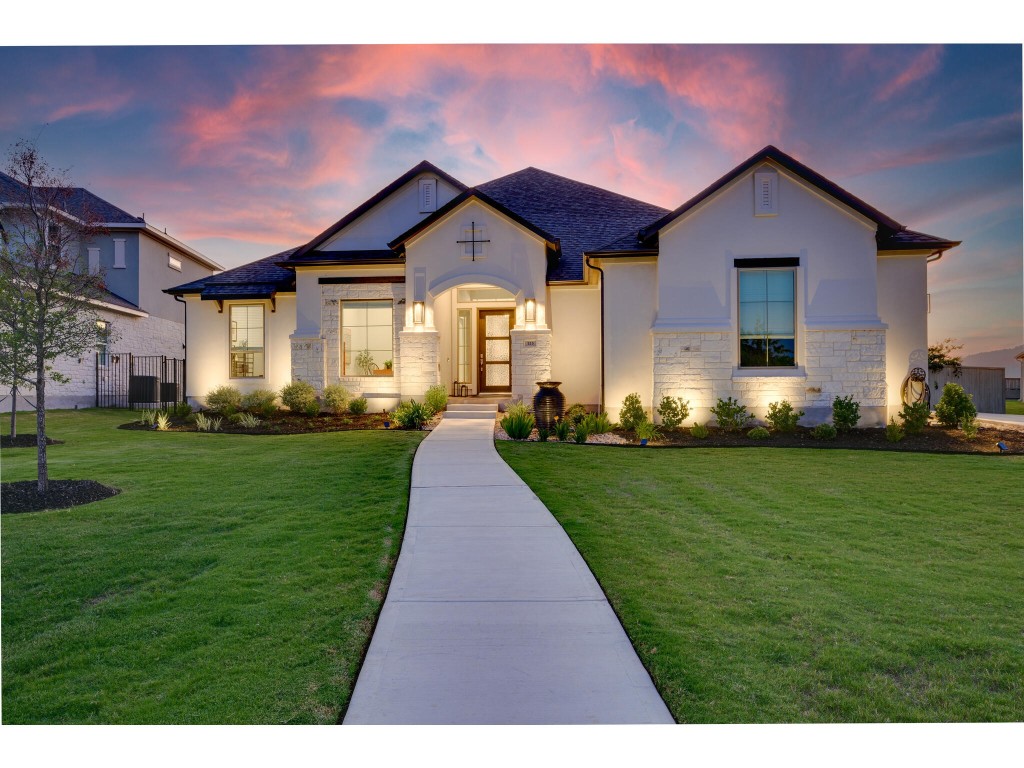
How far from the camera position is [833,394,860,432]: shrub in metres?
11.3

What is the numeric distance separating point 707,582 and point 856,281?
9.85 metres

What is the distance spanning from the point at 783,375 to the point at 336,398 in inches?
389

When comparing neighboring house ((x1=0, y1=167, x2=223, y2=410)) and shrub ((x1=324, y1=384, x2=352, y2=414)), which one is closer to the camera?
shrub ((x1=324, y1=384, x2=352, y2=414))

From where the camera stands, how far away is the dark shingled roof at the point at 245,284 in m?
15.5

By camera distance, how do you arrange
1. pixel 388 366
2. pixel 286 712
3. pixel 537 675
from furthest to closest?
pixel 388 366 → pixel 537 675 → pixel 286 712

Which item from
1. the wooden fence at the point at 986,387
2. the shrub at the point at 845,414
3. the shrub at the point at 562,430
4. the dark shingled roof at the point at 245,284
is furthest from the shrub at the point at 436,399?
the wooden fence at the point at 986,387

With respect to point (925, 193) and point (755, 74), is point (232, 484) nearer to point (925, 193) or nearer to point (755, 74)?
point (755, 74)

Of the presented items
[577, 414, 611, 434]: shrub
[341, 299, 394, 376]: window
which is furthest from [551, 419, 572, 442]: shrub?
[341, 299, 394, 376]: window

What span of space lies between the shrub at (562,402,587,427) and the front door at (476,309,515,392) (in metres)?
2.99

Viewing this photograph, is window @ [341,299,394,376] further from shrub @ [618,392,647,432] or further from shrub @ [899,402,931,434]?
shrub @ [899,402,931,434]

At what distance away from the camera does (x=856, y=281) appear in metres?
11.6

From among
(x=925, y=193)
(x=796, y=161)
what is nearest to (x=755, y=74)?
(x=925, y=193)

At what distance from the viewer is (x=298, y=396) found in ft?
45.8

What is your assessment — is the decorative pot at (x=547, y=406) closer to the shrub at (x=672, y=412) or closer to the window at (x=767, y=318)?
the shrub at (x=672, y=412)
